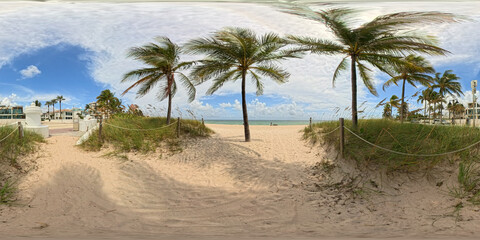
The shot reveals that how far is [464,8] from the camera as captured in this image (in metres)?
2.37

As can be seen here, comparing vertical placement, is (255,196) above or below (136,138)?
below

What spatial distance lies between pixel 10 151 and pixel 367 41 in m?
6.43

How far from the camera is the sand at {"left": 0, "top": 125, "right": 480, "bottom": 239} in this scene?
87.6 inches

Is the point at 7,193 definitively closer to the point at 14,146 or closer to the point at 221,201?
the point at 14,146

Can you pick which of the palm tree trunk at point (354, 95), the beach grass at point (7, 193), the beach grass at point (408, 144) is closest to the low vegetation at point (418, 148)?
the beach grass at point (408, 144)

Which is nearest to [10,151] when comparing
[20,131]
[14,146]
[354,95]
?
[14,146]

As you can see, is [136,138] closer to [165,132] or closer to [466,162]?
[165,132]

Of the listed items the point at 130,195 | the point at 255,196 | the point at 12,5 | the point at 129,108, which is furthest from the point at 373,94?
the point at 129,108

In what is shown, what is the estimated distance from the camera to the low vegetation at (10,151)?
3.14 m

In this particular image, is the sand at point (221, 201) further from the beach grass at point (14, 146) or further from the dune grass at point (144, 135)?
the dune grass at point (144, 135)

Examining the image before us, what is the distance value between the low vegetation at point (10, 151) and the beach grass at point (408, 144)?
4.82m

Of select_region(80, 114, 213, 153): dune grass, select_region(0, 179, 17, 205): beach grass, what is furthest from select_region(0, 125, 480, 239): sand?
select_region(80, 114, 213, 153): dune grass

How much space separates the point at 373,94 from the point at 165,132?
498 cm

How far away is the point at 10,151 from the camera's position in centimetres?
411
